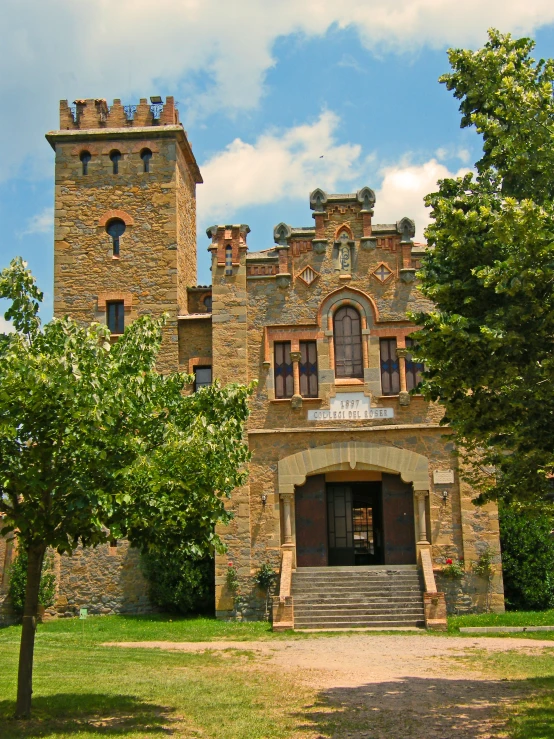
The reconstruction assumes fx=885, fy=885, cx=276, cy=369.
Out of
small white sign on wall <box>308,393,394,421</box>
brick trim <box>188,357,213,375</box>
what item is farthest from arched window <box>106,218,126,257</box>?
small white sign on wall <box>308,393,394,421</box>

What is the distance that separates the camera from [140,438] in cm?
994

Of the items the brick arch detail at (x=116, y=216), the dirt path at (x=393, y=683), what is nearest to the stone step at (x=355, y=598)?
the dirt path at (x=393, y=683)

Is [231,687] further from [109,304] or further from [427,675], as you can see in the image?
[109,304]

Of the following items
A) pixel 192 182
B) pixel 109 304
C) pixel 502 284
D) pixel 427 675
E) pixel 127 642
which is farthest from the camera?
pixel 192 182

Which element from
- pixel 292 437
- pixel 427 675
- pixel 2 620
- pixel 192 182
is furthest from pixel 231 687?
pixel 192 182

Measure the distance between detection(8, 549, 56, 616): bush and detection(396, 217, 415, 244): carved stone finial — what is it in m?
12.5

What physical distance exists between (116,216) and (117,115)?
3090 mm

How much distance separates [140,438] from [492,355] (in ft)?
13.2

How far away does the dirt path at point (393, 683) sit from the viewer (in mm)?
9758

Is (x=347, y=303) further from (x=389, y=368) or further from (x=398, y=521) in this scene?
(x=398, y=521)

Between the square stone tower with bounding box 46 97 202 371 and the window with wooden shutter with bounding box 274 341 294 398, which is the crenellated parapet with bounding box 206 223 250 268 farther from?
the window with wooden shutter with bounding box 274 341 294 398

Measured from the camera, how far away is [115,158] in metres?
25.2

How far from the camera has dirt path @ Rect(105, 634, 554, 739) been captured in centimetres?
976

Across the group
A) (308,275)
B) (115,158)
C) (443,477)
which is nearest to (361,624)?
(443,477)
